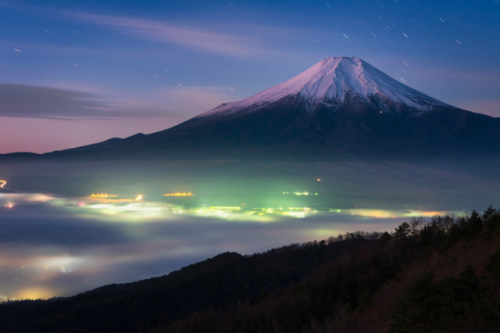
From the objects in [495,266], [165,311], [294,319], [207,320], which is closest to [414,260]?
[294,319]

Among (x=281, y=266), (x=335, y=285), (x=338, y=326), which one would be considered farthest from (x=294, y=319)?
(x=281, y=266)

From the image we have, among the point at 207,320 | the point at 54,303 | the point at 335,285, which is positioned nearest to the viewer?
the point at 335,285

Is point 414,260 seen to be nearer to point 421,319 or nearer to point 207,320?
point 421,319

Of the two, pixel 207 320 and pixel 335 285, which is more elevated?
pixel 335 285

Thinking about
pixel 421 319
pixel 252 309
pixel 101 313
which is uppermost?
pixel 421 319

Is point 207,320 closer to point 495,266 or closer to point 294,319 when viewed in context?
point 294,319

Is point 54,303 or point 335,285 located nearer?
point 335,285

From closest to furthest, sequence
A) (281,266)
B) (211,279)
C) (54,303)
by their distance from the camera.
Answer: (54,303)
(211,279)
(281,266)
